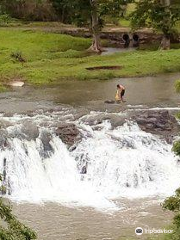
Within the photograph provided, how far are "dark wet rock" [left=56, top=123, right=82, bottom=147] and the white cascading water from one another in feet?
0.70

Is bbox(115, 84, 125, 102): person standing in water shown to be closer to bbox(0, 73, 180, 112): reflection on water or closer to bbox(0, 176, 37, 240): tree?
bbox(0, 73, 180, 112): reflection on water

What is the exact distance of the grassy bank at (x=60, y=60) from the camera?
3572 centimetres

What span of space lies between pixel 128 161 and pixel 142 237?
6.14m

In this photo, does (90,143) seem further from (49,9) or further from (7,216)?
(49,9)

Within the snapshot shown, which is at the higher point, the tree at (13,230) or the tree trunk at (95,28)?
the tree trunk at (95,28)

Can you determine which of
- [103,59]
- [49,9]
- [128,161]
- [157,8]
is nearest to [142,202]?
[128,161]

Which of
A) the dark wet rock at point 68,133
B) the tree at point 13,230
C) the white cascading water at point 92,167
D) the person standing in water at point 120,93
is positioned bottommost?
the white cascading water at point 92,167

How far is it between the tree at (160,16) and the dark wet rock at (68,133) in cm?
2019

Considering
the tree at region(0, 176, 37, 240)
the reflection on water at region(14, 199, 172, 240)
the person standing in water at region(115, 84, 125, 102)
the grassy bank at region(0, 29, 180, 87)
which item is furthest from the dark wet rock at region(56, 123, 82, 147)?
the tree at region(0, 176, 37, 240)

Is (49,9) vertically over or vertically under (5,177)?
over

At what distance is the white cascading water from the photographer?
841 inches

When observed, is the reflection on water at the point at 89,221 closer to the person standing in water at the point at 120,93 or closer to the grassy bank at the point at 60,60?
the person standing in water at the point at 120,93

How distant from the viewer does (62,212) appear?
1908 centimetres

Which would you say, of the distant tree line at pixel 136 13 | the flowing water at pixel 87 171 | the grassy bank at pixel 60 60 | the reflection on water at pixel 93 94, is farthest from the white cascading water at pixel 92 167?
the distant tree line at pixel 136 13
